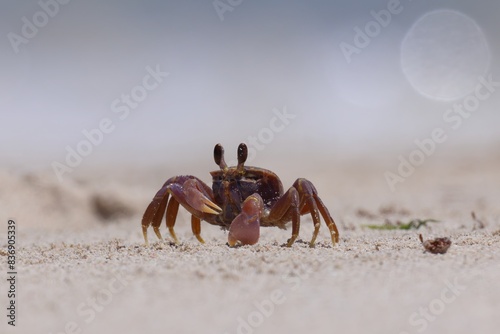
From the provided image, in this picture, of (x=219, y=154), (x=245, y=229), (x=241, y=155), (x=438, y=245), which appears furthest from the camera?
(x=219, y=154)

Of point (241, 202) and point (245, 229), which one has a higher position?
point (241, 202)

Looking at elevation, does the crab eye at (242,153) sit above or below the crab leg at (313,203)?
above

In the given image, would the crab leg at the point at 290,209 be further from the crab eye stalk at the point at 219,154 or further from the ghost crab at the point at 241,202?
the crab eye stalk at the point at 219,154

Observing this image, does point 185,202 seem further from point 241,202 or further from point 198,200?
point 241,202

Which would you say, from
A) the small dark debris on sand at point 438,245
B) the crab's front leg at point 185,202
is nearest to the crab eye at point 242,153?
the crab's front leg at point 185,202

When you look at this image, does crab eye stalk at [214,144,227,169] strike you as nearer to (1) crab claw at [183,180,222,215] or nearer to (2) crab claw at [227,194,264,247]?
(1) crab claw at [183,180,222,215]

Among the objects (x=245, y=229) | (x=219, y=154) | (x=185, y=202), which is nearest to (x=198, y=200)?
(x=185, y=202)

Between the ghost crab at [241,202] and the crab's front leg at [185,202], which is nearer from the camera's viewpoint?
the ghost crab at [241,202]

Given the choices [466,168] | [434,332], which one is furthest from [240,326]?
[466,168]
